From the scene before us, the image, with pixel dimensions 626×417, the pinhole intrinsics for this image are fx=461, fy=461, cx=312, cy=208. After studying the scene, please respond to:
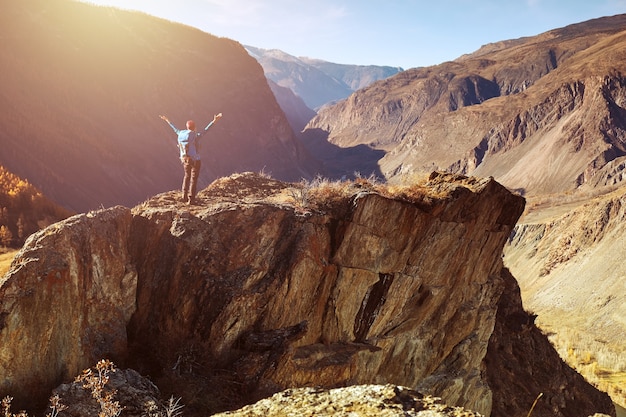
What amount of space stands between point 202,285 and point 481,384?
40.7ft

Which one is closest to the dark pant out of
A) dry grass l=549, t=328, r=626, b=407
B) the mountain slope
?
dry grass l=549, t=328, r=626, b=407

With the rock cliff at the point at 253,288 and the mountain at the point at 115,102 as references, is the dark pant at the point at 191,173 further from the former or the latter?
the mountain at the point at 115,102

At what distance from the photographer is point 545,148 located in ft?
308

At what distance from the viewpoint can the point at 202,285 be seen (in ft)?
31.7

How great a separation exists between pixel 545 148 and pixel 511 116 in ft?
59.3

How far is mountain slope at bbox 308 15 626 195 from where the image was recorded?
89.2 m

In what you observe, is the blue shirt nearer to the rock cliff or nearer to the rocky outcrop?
the rock cliff

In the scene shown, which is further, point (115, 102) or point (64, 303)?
point (115, 102)

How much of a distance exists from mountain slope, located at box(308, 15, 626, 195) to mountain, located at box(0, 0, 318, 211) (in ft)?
108

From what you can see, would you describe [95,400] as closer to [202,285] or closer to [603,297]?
[202,285]

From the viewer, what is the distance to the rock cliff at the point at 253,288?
7.94 meters

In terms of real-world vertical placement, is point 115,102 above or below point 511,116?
above

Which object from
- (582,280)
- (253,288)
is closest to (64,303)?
(253,288)

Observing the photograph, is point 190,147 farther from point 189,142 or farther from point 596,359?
point 596,359
